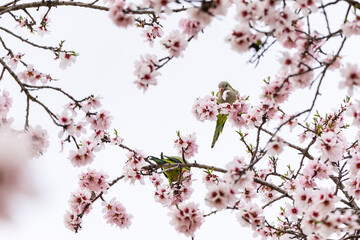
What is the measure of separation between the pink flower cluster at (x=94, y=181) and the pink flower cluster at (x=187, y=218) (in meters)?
1.41

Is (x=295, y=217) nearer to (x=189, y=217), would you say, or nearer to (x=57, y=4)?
(x=189, y=217)

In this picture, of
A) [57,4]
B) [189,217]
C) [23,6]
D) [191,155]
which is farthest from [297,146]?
[23,6]

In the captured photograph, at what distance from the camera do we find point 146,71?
3082 millimetres

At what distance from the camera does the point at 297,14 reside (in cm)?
305

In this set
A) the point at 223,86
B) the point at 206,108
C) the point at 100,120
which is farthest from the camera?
the point at 223,86

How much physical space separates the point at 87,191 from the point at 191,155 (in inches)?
64.6

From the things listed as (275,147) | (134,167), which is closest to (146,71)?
(275,147)

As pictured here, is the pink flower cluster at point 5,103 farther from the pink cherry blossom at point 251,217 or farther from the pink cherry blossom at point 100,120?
the pink cherry blossom at point 251,217

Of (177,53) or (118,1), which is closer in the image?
(118,1)

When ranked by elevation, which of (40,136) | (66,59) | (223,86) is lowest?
(40,136)

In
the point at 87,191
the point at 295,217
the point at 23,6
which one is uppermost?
the point at 23,6

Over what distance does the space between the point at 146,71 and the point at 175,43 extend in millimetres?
393

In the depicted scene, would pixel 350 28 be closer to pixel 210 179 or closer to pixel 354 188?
pixel 354 188

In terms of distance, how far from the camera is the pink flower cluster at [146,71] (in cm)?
310
